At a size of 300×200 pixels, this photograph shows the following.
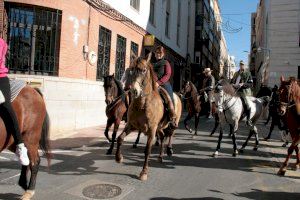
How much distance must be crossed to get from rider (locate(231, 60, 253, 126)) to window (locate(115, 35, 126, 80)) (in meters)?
8.79

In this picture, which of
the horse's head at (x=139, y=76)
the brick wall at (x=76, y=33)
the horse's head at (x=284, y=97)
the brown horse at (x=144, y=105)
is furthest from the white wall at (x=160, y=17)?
the horse's head at (x=284, y=97)

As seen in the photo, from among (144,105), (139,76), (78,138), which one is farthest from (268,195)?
(78,138)

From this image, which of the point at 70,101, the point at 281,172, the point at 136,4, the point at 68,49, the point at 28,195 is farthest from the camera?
the point at 136,4

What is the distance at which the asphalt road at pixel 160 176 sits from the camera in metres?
6.42

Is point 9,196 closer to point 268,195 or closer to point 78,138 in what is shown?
point 268,195

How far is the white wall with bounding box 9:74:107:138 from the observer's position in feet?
43.0

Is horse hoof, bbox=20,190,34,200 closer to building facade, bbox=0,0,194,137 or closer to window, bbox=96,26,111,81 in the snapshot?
building facade, bbox=0,0,194,137

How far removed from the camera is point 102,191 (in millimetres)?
6438

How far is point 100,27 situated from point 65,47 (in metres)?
3.61

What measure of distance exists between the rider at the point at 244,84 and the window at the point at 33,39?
6.73m

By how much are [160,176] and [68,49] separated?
821 cm

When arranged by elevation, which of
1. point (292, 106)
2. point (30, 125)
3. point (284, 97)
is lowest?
point (30, 125)

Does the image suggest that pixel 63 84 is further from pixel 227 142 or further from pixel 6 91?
pixel 6 91

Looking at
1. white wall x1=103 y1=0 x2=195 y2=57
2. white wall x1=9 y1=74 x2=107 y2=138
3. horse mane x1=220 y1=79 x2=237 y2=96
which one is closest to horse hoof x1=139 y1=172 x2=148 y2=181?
horse mane x1=220 y1=79 x2=237 y2=96
